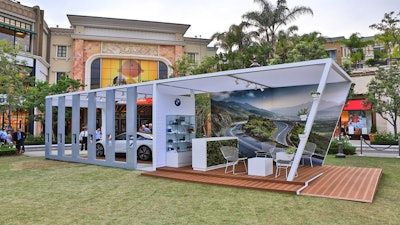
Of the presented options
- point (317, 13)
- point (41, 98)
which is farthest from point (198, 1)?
point (41, 98)

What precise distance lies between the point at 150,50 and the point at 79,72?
6.86 meters

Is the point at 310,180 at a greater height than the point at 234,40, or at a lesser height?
lesser

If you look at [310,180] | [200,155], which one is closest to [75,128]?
[200,155]

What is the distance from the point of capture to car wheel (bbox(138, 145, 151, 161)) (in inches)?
437

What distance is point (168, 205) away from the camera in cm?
544

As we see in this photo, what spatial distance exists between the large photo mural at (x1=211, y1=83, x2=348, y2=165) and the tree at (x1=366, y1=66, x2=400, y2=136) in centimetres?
815

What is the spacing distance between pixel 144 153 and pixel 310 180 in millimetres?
6227

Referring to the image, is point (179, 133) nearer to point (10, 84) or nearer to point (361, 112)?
point (10, 84)

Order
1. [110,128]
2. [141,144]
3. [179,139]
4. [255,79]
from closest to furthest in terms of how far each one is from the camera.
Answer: [255,79] < [179,139] < [110,128] < [141,144]

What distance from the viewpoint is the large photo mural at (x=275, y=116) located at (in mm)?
9070

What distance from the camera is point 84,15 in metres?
27.2

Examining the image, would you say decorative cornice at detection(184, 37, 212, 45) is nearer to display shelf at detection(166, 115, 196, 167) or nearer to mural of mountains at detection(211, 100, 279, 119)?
mural of mountains at detection(211, 100, 279, 119)

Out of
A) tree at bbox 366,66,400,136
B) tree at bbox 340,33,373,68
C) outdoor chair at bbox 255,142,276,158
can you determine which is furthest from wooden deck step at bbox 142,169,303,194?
tree at bbox 340,33,373,68

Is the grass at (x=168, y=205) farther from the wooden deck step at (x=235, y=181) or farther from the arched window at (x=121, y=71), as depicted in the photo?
Answer: the arched window at (x=121, y=71)
